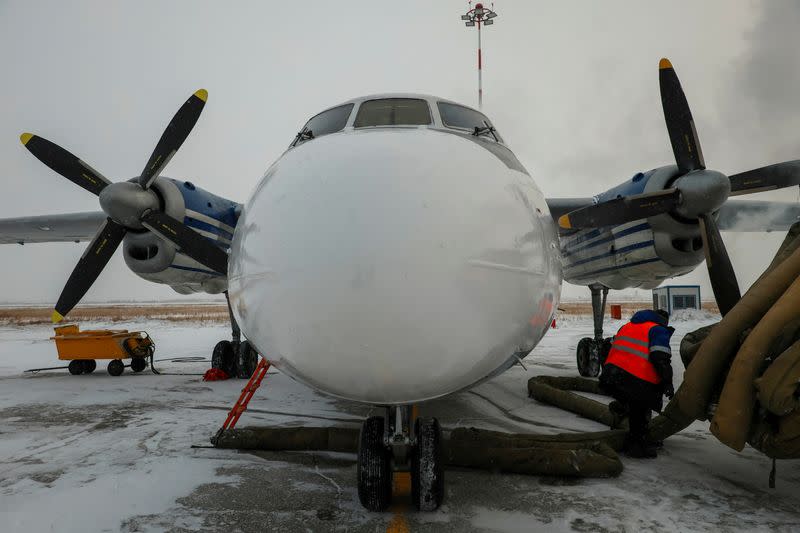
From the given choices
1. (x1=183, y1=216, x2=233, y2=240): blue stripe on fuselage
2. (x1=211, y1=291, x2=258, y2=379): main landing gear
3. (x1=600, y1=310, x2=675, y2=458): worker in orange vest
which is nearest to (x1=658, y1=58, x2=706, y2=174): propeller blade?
(x1=600, y1=310, x2=675, y2=458): worker in orange vest

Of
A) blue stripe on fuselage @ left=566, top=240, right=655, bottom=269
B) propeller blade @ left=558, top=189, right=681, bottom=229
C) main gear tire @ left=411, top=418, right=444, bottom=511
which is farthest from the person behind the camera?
blue stripe on fuselage @ left=566, top=240, right=655, bottom=269

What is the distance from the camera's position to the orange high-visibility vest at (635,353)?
187 inches

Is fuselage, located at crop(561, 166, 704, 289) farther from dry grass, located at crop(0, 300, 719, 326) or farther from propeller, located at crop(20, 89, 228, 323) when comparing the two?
dry grass, located at crop(0, 300, 719, 326)

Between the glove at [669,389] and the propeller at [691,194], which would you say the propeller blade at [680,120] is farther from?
the glove at [669,389]

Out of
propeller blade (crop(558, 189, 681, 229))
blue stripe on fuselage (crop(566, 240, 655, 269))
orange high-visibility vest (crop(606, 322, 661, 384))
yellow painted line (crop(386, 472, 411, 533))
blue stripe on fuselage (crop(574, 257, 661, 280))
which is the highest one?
propeller blade (crop(558, 189, 681, 229))

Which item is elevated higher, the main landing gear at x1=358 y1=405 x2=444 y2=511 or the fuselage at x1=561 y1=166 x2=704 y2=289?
the fuselage at x1=561 y1=166 x2=704 y2=289

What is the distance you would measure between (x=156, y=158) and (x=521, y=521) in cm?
604

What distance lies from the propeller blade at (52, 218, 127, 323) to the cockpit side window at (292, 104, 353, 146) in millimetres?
3558

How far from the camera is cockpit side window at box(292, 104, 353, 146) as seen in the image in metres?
4.15

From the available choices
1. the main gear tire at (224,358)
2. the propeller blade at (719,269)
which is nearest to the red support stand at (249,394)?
the main gear tire at (224,358)

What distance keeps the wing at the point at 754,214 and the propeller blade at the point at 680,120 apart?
4072 millimetres

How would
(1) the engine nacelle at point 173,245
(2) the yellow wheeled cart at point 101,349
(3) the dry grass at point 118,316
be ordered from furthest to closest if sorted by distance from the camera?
(3) the dry grass at point 118,316
(2) the yellow wheeled cart at point 101,349
(1) the engine nacelle at point 173,245

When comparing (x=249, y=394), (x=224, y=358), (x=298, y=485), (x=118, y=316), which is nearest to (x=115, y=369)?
(x=224, y=358)

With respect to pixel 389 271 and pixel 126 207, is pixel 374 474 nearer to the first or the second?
pixel 389 271
